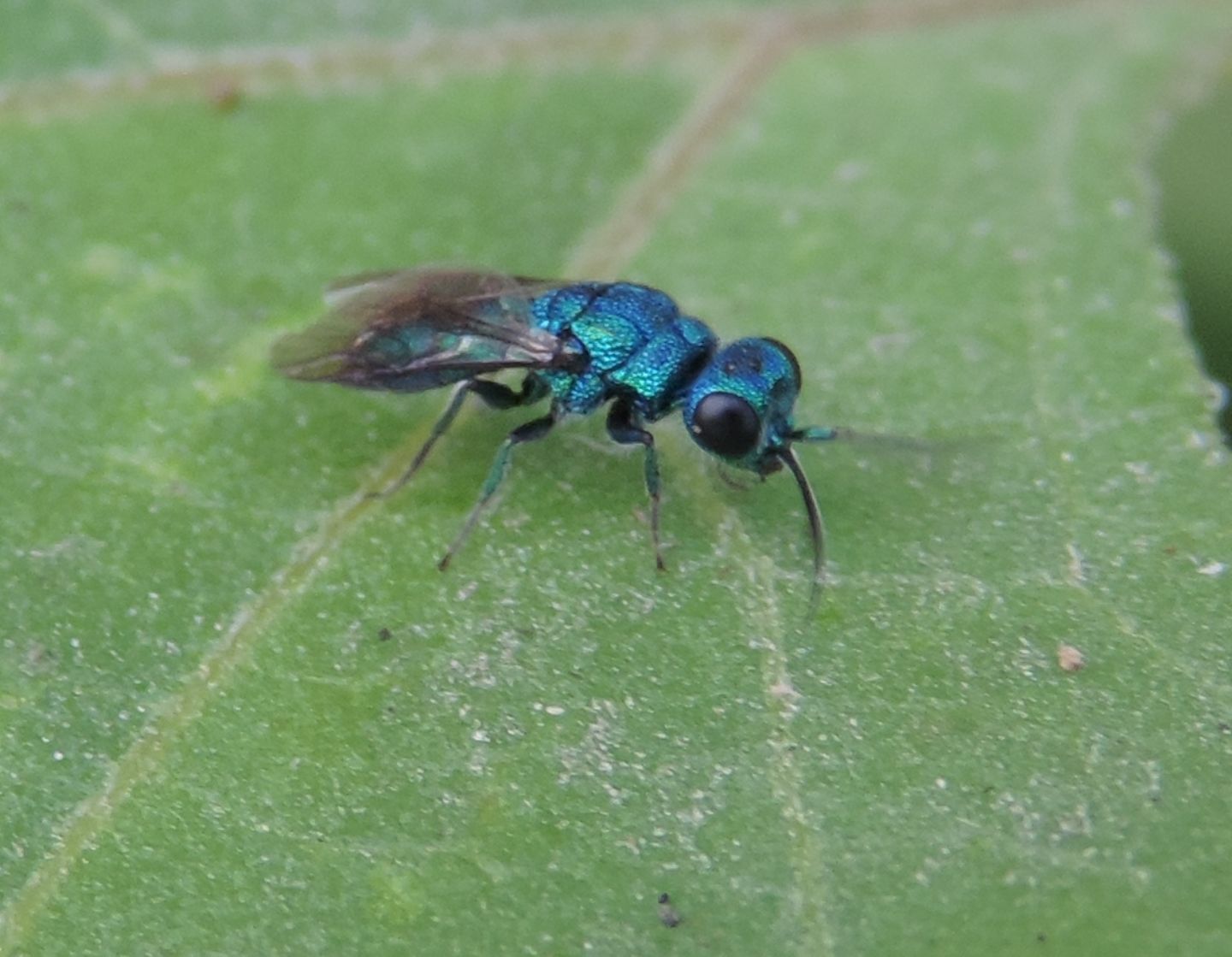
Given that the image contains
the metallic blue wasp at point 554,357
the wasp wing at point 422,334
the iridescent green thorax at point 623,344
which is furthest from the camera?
the iridescent green thorax at point 623,344

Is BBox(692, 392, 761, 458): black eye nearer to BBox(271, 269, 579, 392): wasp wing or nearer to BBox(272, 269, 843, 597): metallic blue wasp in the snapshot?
BBox(272, 269, 843, 597): metallic blue wasp

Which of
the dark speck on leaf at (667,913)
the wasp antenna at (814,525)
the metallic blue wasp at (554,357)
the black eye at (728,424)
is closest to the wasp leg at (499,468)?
the metallic blue wasp at (554,357)

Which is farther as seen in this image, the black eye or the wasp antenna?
the black eye

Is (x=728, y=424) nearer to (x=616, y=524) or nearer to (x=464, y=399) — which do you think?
(x=616, y=524)

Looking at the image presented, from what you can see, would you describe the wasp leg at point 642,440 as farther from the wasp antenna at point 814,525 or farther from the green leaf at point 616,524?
the wasp antenna at point 814,525

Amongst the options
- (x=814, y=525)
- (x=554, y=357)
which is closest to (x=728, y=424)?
(x=814, y=525)

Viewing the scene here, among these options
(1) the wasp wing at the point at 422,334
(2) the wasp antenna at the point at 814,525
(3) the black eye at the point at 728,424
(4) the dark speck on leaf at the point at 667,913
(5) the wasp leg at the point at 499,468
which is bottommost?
(4) the dark speck on leaf at the point at 667,913

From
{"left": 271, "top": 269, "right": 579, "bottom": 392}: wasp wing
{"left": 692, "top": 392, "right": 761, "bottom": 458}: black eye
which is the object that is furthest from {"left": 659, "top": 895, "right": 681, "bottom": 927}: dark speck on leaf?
{"left": 271, "top": 269, "right": 579, "bottom": 392}: wasp wing
